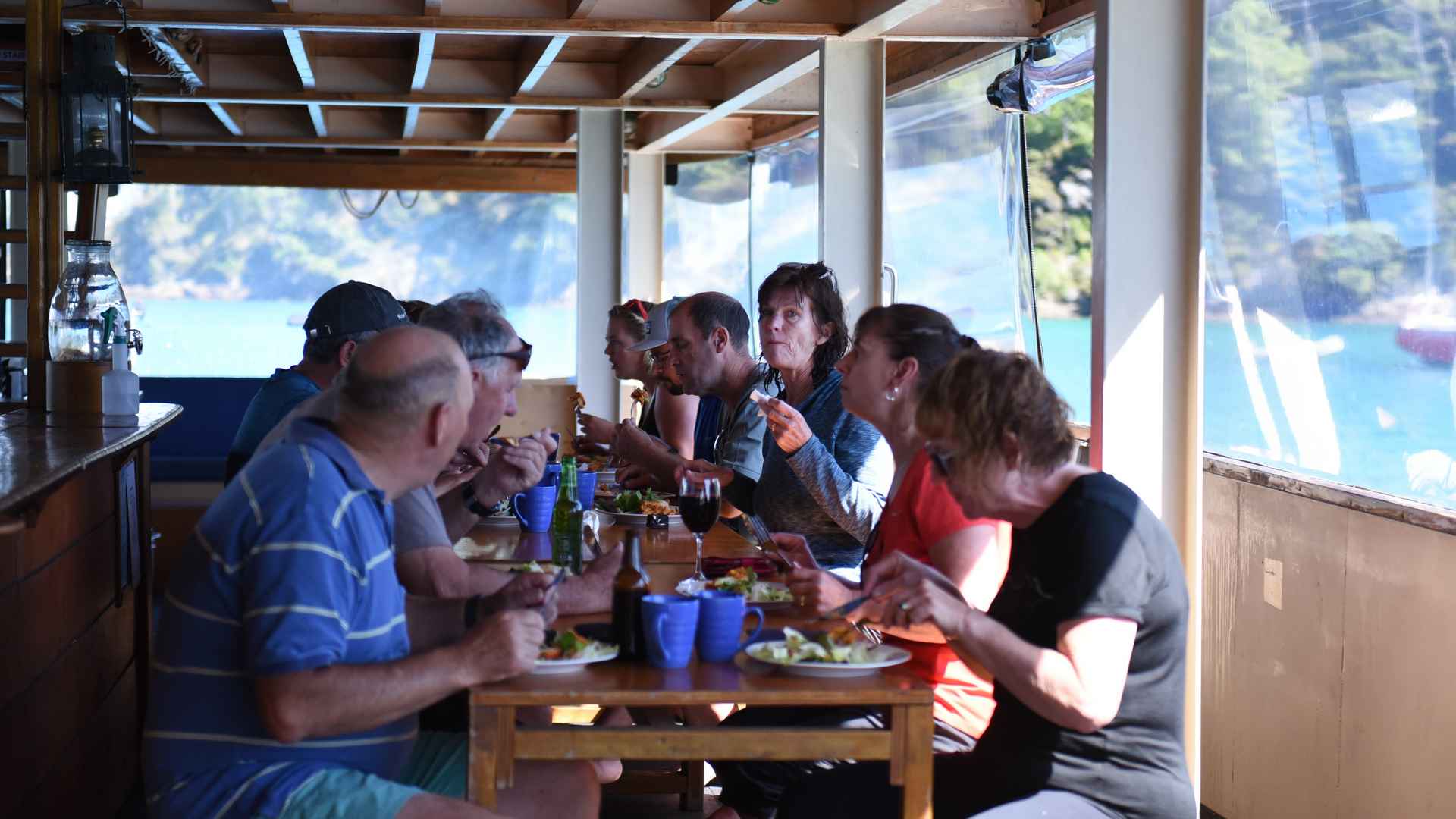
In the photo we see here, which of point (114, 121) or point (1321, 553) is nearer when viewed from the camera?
point (1321, 553)

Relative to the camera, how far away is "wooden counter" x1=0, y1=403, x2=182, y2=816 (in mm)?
2957

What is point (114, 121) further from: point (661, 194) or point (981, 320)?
point (661, 194)

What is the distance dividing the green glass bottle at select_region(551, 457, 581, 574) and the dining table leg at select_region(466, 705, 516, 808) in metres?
0.92

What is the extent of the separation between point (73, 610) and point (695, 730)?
215 centimetres

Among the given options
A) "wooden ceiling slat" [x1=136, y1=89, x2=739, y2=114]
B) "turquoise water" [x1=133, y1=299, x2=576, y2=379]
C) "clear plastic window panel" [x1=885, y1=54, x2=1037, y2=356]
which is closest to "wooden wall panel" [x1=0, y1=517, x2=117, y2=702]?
"clear plastic window panel" [x1=885, y1=54, x2=1037, y2=356]

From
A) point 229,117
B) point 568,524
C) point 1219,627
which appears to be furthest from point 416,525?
point 229,117

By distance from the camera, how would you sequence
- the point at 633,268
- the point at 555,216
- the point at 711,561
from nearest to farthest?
the point at 711,561 → the point at 633,268 → the point at 555,216

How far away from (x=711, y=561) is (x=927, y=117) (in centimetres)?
439

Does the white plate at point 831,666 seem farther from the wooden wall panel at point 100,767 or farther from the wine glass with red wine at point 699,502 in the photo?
the wooden wall panel at point 100,767

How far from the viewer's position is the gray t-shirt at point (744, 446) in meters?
4.19

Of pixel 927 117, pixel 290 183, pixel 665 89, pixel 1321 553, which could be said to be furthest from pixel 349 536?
pixel 290 183

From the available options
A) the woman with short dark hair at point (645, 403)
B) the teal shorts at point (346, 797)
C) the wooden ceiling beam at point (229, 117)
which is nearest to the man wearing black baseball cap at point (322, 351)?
the woman with short dark hair at point (645, 403)

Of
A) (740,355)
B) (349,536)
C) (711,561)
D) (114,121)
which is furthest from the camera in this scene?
(114,121)

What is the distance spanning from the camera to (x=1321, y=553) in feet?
11.4
